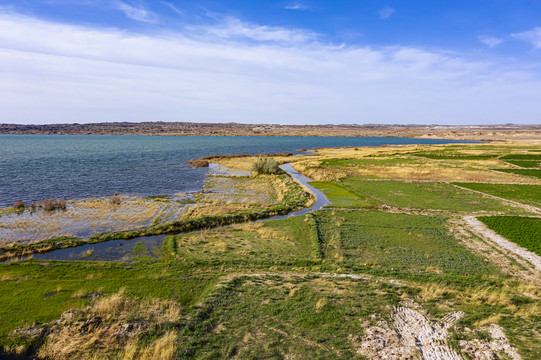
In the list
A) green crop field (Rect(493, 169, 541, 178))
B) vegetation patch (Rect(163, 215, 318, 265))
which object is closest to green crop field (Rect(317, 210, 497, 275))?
vegetation patch (Rect(163, 215, 318, 265))

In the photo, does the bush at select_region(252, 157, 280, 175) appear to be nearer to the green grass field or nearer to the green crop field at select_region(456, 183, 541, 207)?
the green crop field at select_region(456, 183, 541, 207)

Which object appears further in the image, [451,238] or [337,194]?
[337,194]

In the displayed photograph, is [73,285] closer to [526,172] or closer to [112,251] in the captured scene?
[112,251]

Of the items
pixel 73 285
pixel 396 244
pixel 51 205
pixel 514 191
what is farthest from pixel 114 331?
pixel 514 191

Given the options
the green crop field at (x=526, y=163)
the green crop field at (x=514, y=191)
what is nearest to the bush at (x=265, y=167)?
the green crop field at (x=514, y=191)

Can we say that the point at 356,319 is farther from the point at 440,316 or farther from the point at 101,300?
the point at 101,300

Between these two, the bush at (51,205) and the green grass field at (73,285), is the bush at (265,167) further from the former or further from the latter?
the green grass field at (73,285)

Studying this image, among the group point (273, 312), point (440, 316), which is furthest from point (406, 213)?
point (273, 312)
